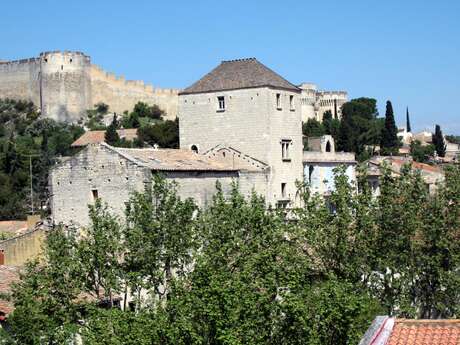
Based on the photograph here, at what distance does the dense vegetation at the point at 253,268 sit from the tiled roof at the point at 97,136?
54.4 meters

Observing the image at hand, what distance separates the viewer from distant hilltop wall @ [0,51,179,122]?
99250 mm

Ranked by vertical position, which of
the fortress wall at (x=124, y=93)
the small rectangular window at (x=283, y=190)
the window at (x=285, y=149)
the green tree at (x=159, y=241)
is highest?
the fortress wall at (x=124, y=93)

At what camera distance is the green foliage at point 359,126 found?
298 feet

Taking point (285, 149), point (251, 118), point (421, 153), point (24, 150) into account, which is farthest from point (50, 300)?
point (421, 153)

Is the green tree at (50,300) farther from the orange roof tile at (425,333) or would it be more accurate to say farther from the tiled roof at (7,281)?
the orange roof tile at (425,333)

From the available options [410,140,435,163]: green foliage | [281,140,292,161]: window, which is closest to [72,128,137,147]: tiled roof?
[410,140,435,163]: green foliage

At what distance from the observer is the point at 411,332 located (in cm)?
1381

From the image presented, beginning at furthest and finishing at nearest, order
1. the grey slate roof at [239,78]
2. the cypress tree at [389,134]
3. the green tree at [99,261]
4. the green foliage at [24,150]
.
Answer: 1. the cypress tree at [389,134]
2. the green foliage at [24,150]
3. the grey slate roof at [239,78]
4. the green tree at [99,261]

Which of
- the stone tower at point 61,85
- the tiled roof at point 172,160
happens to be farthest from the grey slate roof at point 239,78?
the stone tower at point 61,85

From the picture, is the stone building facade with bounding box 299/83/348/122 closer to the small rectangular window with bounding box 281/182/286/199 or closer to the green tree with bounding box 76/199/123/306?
the small rectangular window with bounding box 281/182/286/199

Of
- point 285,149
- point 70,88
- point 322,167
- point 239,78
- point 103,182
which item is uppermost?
point 70,88

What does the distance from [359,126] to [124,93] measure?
28.1 meters

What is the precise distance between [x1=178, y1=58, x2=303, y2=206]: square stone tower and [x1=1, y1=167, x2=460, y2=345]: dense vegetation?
15299mm

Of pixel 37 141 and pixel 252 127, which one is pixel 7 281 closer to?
pixel 252 127
